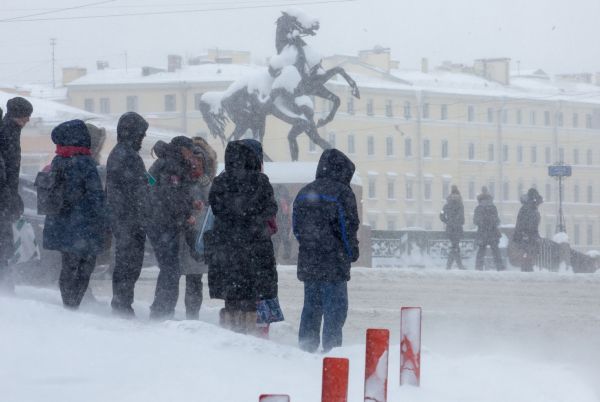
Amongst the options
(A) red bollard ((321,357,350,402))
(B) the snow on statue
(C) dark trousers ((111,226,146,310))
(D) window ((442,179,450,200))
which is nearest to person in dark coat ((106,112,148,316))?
(C) dark trousers ((111,226,146,310))

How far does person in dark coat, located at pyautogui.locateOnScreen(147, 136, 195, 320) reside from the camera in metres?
9.66

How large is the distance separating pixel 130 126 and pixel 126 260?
1002 mm

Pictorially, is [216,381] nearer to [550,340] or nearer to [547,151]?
[550,340]

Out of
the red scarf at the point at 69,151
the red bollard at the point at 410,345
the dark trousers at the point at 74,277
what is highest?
the red scarf at the point at 69,151

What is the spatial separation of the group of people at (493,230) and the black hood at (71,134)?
16353 mm

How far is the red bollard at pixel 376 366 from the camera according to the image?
19.7 ft

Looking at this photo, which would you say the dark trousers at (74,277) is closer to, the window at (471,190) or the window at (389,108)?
the window at (389,108)

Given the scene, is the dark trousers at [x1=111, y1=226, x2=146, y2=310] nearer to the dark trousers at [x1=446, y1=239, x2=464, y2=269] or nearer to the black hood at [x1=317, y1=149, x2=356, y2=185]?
the black hood at [x1=317, y1=149, x2=356, y2=185]

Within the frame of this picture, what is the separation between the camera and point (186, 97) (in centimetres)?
9094

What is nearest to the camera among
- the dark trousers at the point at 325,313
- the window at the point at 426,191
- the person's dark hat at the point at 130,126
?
the dark trousers at the point at 325,313

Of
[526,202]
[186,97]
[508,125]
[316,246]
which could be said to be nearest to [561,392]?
[316,246]

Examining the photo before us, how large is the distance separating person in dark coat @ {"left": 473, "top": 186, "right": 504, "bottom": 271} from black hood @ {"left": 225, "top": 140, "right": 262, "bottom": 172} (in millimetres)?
16645

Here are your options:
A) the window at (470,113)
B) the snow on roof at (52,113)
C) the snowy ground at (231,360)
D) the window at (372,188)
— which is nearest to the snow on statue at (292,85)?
the snowy ground at (231,360)

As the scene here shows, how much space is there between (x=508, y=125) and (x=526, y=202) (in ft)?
248
